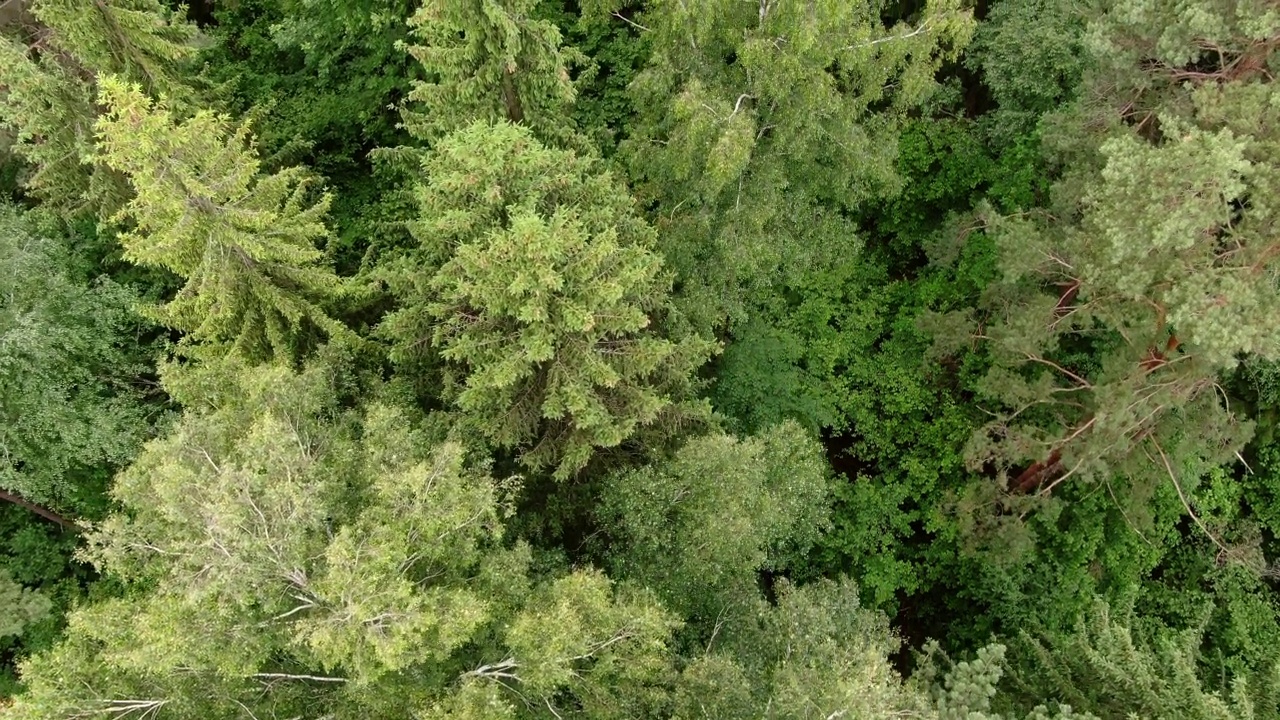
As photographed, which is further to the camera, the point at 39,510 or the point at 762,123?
the point at 39,510

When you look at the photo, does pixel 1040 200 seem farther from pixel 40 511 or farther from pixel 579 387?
pixel 40 511

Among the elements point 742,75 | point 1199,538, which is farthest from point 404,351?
point 1199,538

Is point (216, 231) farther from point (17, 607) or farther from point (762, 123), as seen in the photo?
point (762, 123)

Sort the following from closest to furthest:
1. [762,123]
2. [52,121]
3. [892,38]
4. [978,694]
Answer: [978,694]
[892,38]
[762,123]
[52,121]

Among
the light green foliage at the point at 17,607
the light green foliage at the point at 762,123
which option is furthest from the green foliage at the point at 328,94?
the light green foliage at the point at 17,607

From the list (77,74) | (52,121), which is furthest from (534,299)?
(77,74)

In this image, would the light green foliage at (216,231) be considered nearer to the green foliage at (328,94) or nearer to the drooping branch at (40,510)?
the green foliage at (328,94)

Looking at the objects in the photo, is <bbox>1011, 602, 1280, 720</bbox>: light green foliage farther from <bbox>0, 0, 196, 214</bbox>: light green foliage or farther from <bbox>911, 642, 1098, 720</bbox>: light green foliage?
<bbox>0, 0, 196, 214</bbox>: light green foliage
